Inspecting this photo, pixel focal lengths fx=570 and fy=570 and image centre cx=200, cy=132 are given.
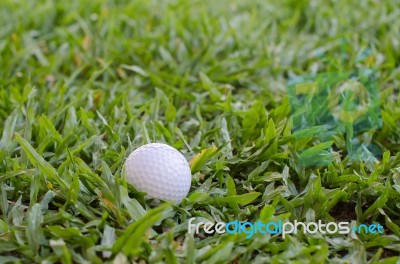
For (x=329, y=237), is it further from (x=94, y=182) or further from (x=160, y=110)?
(x=160, y=110)

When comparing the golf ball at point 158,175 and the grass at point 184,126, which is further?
the golf ball at point 158,175

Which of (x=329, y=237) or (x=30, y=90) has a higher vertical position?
(x=30, y=90)

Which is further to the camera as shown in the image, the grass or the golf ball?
the golf ball

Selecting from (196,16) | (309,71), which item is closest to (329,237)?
(309,71)
